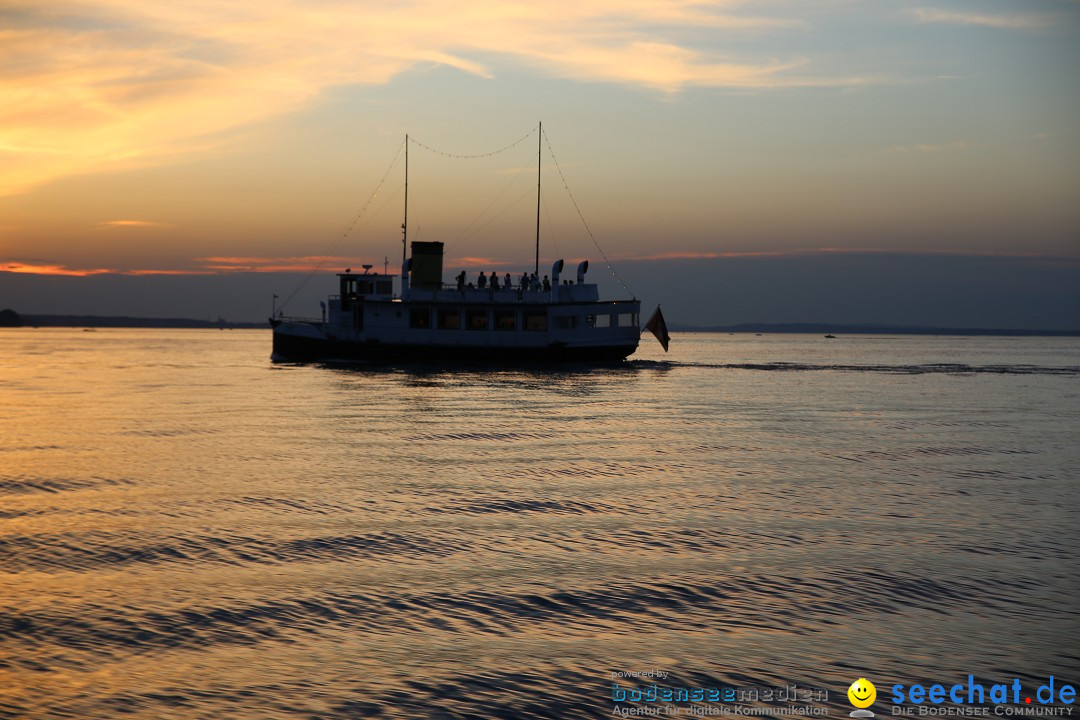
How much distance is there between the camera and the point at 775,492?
22344mm

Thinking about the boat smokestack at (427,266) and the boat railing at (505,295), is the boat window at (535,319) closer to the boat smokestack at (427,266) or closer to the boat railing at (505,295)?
the boat railing at (505,295)

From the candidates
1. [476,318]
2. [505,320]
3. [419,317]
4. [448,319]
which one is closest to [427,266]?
[419,317]

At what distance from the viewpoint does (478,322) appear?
255ft

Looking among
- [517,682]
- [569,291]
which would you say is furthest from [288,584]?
[569,291]

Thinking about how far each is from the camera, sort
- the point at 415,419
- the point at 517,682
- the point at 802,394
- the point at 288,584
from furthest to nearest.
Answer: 1. the point at 802,394
2. the point at 415,419
3. the point at 288,584
4. the point at 517,682

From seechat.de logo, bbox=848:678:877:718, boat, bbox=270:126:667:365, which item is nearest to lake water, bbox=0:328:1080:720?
seechat.de logo, bbox=848:678:877:718

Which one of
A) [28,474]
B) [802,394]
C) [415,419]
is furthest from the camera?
[802,394]

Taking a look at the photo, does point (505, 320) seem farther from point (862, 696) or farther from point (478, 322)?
point (862, 696)

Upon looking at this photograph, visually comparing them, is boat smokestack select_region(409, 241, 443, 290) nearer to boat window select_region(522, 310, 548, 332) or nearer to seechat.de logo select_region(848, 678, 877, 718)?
boat window select_region(522, 310, 548, 332)

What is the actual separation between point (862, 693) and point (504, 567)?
6371 mm

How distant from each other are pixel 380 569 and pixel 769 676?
6.65m

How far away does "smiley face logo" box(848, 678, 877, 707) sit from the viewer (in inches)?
366

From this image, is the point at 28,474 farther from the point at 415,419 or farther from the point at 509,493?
the point at 415,419

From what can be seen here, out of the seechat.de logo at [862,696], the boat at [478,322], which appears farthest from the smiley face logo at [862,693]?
the boat at [478,322]
